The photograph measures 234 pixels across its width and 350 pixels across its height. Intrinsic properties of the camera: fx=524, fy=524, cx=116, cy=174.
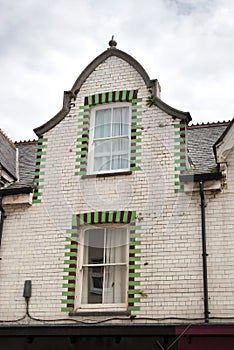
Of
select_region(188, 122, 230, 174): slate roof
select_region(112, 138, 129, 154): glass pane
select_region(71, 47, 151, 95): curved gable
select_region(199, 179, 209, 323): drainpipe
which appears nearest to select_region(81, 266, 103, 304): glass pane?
select_region(199, 179, 209, 323): drainpipe

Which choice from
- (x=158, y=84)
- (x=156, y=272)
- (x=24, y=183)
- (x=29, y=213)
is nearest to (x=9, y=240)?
(x=29, y=213)

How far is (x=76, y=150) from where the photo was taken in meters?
12.7

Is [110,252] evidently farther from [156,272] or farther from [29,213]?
[29,213]

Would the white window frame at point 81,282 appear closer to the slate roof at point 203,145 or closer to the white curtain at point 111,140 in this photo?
the white curtain at point 111,140

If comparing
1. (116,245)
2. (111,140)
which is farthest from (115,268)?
(111,140)

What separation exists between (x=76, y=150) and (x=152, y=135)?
190cm

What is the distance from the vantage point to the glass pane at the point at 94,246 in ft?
37.8

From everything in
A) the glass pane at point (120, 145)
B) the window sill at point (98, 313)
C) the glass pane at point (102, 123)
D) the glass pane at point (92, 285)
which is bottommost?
the window sill at point (98, 313)

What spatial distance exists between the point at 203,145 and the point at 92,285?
4.63 meters

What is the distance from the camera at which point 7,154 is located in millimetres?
14586

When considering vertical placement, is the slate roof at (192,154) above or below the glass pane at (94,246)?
above

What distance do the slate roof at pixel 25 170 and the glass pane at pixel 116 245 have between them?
231 cm

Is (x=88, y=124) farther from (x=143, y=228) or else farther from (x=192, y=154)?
(x=143, y=228)

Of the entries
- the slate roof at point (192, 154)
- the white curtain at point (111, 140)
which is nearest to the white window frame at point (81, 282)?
the white curtain at point (111, 140)
